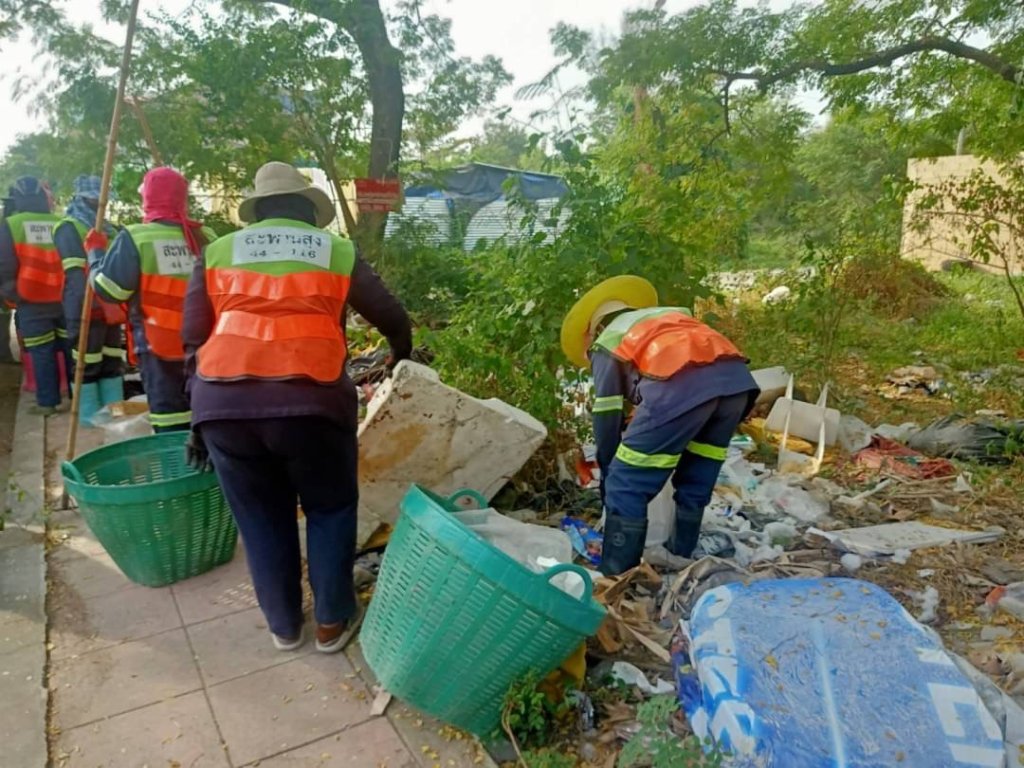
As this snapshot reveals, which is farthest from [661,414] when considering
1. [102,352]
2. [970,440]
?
[102,352]

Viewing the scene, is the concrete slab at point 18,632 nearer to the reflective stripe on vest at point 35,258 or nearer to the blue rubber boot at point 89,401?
the blue rubber boot at point 89,401

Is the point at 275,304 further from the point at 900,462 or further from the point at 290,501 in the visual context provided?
the point at 900,462

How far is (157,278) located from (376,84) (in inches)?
223

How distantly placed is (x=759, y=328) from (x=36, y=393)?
6.61 metres

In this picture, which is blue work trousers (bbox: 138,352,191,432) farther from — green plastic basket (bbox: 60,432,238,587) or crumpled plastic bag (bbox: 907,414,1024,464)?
crumpled plastic bag (bbox: 907,414,1024,464)

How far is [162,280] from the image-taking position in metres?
3.98

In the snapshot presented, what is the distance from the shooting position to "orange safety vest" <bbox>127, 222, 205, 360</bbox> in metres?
3.91

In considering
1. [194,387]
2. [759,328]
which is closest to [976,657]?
[194,387]

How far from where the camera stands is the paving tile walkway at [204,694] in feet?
7.86

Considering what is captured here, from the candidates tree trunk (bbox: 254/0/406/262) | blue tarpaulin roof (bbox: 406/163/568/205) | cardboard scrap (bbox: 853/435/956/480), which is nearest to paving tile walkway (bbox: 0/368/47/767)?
tree trunk (bbox: 254/0/406/262)

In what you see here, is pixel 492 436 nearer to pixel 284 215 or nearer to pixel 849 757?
pixel 284 215

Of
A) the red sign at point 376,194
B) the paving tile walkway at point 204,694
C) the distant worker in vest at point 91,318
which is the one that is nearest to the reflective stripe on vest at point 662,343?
the paving tile walkway at point 204,694

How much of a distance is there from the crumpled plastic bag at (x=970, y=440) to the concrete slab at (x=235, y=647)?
14.5ft

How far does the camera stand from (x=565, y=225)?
15.4 ft
